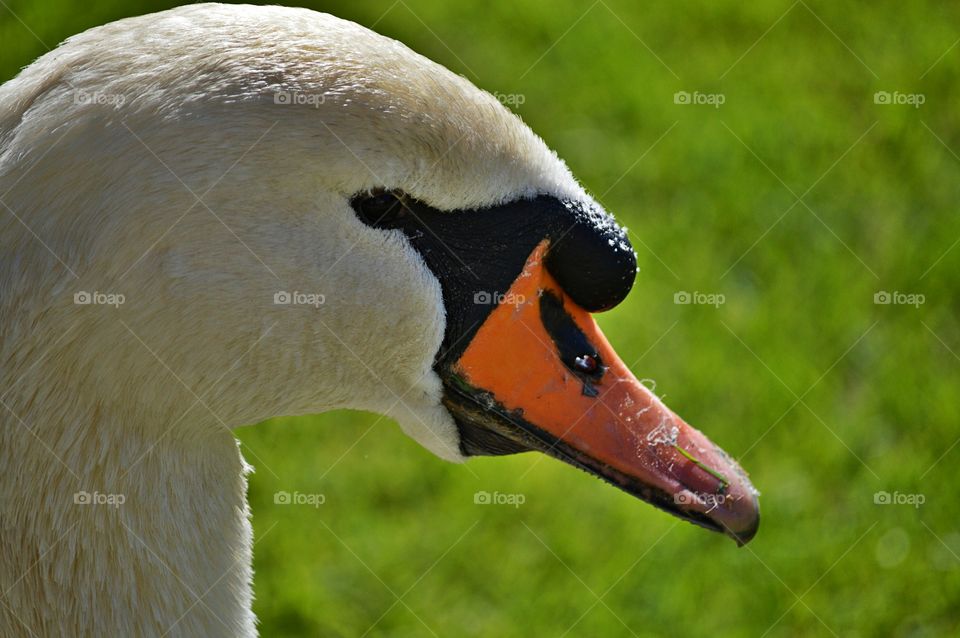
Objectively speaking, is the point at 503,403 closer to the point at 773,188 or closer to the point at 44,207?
the point at 44,207

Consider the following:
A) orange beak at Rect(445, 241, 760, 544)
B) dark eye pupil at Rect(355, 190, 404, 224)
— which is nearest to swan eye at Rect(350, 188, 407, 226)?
dark eye pupil at Rect(355, 190, 404, 224)

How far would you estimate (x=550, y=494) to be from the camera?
464 centimetres

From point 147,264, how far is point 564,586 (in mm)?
2776

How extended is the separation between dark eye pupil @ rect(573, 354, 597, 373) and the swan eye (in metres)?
0.51

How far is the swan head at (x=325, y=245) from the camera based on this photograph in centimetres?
199

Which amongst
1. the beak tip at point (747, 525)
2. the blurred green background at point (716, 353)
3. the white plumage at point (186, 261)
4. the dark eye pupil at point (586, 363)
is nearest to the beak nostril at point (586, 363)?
the dark eye pupil at point (586, 363)

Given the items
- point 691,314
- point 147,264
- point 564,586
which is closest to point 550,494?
point 564,586

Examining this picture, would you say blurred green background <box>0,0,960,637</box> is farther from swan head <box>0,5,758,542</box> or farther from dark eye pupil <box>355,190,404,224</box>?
dark eye pupil <box>355,190,404,224</box>

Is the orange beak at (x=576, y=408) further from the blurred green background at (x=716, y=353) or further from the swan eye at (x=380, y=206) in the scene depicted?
the blurred green background at (x=716, y=353)

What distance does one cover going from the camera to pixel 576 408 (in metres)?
2.46

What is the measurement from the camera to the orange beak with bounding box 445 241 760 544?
95.0 inches

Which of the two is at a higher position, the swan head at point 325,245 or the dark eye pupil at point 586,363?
the swan head at point 325,245

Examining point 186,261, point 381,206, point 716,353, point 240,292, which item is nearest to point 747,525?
point 381,206

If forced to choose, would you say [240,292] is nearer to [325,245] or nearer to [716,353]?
[325,245]
